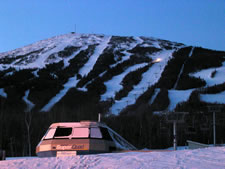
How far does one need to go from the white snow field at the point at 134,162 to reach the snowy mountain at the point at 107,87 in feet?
117

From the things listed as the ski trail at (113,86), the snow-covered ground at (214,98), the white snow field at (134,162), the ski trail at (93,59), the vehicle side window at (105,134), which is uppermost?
the ski trail at (93,59)

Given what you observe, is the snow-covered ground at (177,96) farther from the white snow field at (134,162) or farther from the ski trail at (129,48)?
the white snow field at (134,162)

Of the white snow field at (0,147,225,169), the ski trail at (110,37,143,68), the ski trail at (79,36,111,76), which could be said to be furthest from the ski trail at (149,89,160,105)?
the white snow field at (0,147,225,169)

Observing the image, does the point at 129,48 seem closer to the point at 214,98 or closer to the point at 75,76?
the point at 75,76

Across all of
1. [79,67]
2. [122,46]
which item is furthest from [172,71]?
[122,46]

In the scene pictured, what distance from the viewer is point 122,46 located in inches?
5207

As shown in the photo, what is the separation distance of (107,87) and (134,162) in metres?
65.3

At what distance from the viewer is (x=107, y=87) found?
71.4 meters

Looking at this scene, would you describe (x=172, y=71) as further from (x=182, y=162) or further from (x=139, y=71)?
(x=182, y=162)

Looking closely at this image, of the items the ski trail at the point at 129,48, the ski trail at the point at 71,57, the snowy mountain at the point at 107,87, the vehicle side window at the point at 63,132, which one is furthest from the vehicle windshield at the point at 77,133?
the ski trail at the point at 71,57

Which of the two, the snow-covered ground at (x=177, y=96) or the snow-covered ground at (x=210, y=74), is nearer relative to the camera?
the snow-covered ground at (x=177, y=96)

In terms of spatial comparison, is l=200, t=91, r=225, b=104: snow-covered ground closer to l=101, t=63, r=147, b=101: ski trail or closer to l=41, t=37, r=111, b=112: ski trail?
l=101, t=63, r=147, b=101: ski trail

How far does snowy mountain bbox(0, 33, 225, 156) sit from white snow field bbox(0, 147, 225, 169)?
3561 cm

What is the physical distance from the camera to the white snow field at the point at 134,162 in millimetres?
5832
